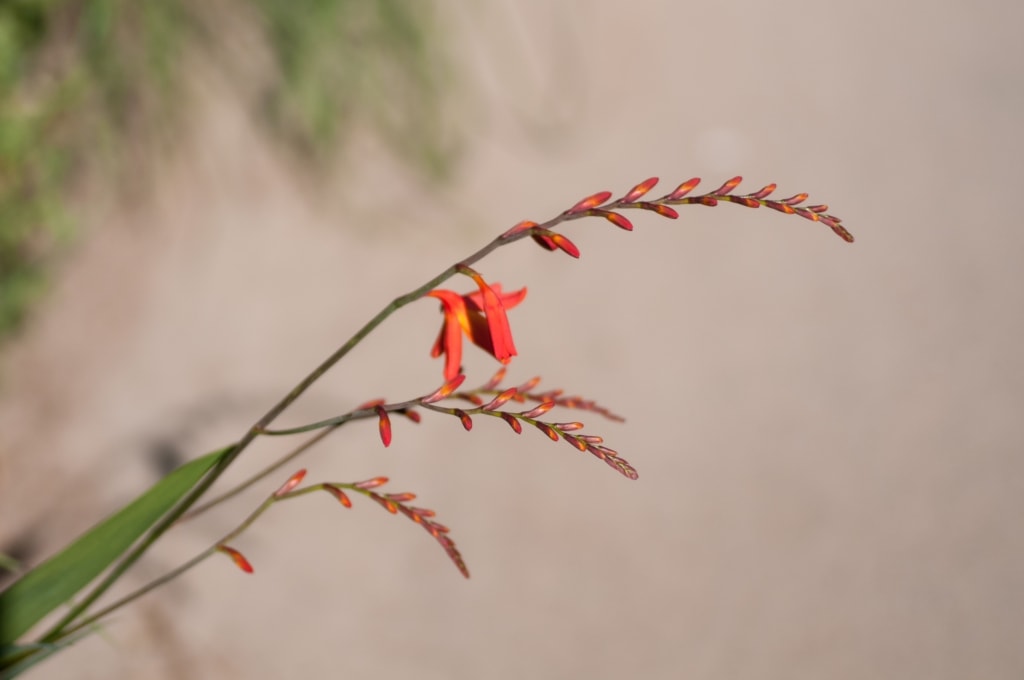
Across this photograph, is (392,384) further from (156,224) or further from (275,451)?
(156,224)

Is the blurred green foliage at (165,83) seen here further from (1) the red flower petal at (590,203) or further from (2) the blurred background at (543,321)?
(1) the red flower petal at (590,203)

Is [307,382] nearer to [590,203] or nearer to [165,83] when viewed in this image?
[590,203]

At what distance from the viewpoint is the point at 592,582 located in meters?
1.23

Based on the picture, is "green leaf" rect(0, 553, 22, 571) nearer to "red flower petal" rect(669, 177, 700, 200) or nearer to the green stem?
the green stem

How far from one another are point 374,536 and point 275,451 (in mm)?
183

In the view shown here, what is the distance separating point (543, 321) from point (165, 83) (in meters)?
0.66

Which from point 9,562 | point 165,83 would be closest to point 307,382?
point 9,562

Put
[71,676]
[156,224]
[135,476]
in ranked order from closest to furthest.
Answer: [71,676] → [135,476] → [156,224]

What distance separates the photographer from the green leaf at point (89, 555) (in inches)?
18.3

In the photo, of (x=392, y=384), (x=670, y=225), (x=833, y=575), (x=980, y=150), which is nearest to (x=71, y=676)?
(x=392, y=384)

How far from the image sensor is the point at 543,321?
4.96 feet

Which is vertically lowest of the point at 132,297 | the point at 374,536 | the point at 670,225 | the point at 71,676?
the point at 71,676

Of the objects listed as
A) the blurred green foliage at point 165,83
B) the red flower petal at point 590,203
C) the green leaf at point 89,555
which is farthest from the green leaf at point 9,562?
the blurred green foliage at point 165,83

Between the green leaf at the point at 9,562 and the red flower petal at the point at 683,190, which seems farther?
the green leaf at the point at 9,562
